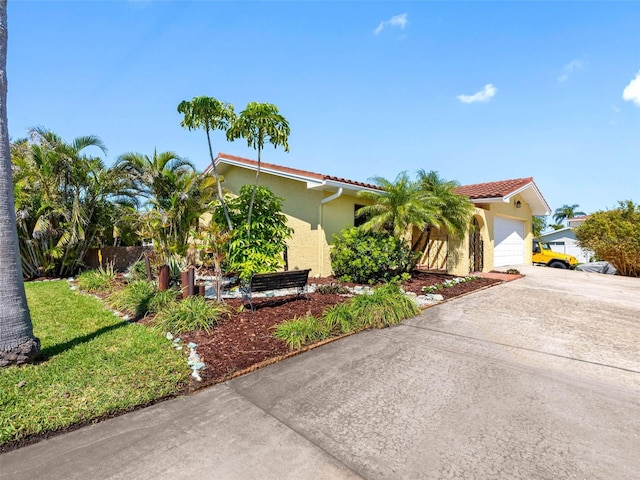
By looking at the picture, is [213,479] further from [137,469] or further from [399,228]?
[399,228]

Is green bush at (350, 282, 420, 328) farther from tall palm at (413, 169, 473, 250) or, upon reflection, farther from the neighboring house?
Answer: the neighboring house

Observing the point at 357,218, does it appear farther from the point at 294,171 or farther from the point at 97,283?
the point at 97,283

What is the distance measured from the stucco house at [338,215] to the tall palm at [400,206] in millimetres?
664

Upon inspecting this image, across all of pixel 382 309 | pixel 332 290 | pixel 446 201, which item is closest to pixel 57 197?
pixel 332 290

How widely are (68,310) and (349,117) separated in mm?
10758

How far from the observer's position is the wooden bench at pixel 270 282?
6.51 m

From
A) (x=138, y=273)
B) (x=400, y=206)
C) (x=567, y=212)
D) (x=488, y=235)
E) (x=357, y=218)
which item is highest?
(x=567, y=212)

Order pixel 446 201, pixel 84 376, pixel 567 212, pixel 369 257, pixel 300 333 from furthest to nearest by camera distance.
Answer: pixel 567 212
pixel 446 201
pixel 369 257
pixel 300 333
pixel 84 376

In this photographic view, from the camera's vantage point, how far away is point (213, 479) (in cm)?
230

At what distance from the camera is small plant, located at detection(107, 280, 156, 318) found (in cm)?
664

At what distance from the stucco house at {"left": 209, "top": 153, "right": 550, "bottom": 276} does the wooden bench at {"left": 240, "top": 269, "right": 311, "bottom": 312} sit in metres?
3.57

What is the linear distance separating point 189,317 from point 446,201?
9.06 m

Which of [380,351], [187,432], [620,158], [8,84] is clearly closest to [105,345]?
[187,432]

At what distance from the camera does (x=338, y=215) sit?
1124 centimetres
